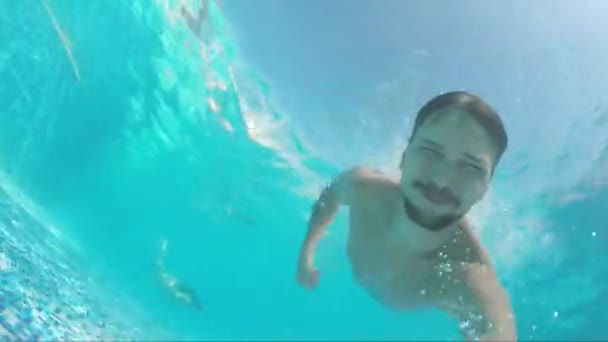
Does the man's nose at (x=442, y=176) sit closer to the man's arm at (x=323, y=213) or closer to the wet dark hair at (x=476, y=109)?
the wet dark hair at (x=476, y=109)

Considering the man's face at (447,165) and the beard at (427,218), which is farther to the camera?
the beard at (427,218)

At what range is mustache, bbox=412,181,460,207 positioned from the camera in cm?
337

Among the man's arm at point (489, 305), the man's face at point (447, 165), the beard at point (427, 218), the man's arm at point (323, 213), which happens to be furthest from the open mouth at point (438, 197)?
the man's arm at point (323, 213)

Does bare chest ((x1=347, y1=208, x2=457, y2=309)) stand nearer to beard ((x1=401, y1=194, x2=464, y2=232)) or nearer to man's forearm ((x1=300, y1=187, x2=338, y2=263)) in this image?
man's forearm ((x1=300, y1=187, x2=338, y2=263))

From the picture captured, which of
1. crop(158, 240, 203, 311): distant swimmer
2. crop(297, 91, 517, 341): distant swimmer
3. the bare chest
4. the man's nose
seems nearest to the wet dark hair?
crop(297, 91, 517, 341): distant swimmer

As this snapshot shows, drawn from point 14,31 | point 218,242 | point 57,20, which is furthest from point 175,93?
point 218,242

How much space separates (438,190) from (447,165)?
0.66 feet

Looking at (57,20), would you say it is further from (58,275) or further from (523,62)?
(523,62)

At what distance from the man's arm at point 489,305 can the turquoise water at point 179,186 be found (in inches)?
233

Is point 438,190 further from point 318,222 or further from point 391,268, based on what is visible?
point 318,222

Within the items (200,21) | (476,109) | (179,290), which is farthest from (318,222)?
(179,290)

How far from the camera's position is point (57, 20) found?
12.0 metres

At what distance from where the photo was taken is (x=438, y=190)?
3.37m

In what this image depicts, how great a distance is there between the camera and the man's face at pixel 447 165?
319 cm
